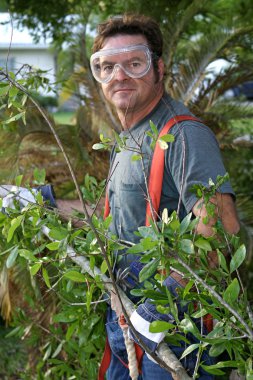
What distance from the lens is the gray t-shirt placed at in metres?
2.30

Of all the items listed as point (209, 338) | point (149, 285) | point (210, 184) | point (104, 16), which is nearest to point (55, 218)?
point (149, 285)

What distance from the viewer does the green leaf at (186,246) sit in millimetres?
1928

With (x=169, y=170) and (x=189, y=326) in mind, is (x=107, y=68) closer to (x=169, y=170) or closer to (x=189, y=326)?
(x=169, y=170)

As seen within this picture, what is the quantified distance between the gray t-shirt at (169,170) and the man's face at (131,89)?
0.05 metres

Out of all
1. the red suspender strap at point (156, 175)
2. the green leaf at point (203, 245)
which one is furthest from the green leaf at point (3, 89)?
the green leaf at point (203, 245)

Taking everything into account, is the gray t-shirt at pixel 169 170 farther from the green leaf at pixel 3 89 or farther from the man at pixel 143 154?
the green leaf at pixel 3 89

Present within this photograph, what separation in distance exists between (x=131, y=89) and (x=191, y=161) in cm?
56

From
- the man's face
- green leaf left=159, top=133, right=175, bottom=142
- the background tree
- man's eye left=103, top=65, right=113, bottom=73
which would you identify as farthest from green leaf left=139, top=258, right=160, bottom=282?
the background tree

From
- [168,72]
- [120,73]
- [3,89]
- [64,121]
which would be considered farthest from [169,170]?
[64,121]

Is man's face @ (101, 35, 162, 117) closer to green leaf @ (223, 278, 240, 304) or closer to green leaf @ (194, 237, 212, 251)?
green leaf @ (194, 237, 212, 251)

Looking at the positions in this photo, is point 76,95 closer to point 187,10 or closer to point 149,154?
point 187,10

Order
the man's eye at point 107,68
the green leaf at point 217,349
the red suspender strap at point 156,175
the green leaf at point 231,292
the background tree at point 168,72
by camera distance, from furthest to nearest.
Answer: the background tree at point 168,72 → the man's eye at point 107,68 → the red suspender strap at point 156,175 → the green leaf at point 217,349 → the green leaf at point 231,292

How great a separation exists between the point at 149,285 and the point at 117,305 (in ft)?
0.66

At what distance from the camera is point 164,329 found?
1914 millimetres
